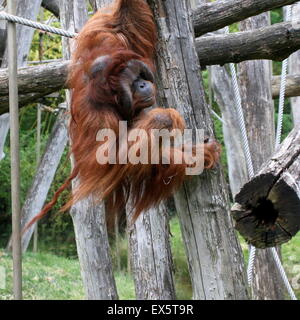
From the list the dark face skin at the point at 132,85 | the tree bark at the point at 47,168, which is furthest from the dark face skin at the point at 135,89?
the tree bark at the point at 47,168

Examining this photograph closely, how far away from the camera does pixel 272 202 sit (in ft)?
5.39

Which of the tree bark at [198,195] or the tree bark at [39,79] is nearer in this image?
the tree bark at [198,195]

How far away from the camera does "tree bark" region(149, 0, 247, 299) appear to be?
6.89 feet

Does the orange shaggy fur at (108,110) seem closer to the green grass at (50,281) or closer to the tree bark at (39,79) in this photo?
the tree bark at (39,79)

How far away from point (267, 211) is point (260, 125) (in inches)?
102

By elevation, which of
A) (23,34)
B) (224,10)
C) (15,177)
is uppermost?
(23,34)

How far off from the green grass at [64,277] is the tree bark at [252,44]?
9.66ft

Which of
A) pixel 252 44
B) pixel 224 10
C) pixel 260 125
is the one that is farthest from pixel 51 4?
pixel 252 44

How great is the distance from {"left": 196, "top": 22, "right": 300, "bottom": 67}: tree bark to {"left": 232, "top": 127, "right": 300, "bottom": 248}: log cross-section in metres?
0.89

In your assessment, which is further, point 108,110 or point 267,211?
point 108,110

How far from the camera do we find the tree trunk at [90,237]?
328 centimetres

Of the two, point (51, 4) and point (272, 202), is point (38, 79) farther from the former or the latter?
point (51, 4)

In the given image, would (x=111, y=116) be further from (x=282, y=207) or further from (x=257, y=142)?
(x=257, y=142)
